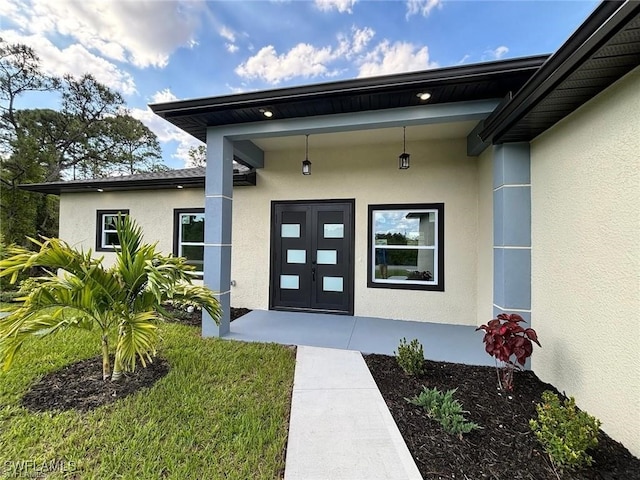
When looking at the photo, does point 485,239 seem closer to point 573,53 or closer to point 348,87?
point 573,53

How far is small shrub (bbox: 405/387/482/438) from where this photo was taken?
2.25 meters

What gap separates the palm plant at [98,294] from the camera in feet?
8.38

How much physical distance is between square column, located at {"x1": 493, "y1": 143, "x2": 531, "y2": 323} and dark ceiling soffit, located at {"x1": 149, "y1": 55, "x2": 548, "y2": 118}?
3.13 feet

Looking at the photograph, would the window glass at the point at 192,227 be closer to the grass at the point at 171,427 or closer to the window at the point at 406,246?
the grass at the point at 171,427

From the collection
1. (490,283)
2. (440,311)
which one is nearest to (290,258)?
(440,311)

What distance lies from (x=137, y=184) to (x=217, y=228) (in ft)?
13.2

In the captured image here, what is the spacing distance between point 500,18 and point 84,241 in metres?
11.7

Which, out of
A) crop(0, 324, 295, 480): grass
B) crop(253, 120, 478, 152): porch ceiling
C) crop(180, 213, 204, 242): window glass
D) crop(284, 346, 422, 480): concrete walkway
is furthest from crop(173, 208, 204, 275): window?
crop(284, 346, 422, 480): concrete walkway

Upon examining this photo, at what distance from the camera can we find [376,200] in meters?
5.84

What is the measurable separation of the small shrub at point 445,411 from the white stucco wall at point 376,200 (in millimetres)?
3059

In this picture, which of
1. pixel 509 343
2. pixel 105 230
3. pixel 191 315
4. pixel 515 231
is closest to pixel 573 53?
pixel 515 231

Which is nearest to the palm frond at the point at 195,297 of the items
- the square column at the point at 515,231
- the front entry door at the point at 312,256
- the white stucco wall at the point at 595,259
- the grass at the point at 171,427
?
the grass at the point at 171,427

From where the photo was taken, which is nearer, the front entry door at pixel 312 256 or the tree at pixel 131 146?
the front entry door at pixel 312 256

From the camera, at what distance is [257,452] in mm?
2072
